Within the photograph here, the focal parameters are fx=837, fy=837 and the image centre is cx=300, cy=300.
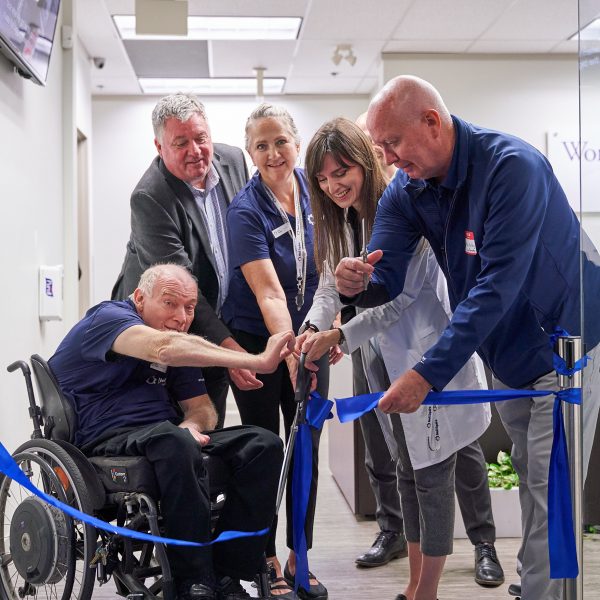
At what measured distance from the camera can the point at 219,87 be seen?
784 centimetres

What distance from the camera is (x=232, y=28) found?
6254 mm

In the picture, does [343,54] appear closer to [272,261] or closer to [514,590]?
[272,261]

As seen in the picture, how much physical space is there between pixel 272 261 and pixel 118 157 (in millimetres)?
5553

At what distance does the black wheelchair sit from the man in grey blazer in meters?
0.56

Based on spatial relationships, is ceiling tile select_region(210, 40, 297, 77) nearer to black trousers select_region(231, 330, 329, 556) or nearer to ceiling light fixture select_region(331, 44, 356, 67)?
ceiling light fixture select_region(331, 44, 356, 67)

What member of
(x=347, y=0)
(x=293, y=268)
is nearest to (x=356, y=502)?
(x=293, y=268)

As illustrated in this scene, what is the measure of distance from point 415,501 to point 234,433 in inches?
25.5

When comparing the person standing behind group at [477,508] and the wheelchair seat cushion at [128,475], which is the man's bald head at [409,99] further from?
the wheelchair seat cushion at [128,475]

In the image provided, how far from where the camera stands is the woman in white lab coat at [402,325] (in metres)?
2.44

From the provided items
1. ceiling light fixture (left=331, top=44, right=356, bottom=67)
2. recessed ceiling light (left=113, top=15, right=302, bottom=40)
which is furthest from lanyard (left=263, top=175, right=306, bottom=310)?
ceiling light fixture (left=331, top=44, right=356, bottom=67)

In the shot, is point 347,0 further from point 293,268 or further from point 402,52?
point 293,268

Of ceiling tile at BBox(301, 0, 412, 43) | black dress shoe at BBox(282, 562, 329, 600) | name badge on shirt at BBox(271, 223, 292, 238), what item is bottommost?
black dress shoe at BBox(282, 562, 329, 600)

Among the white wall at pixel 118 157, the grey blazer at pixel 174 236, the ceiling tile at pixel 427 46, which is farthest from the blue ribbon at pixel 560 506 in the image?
the white wall at pixel 118 157

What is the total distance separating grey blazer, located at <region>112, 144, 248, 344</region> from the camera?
2.73m
